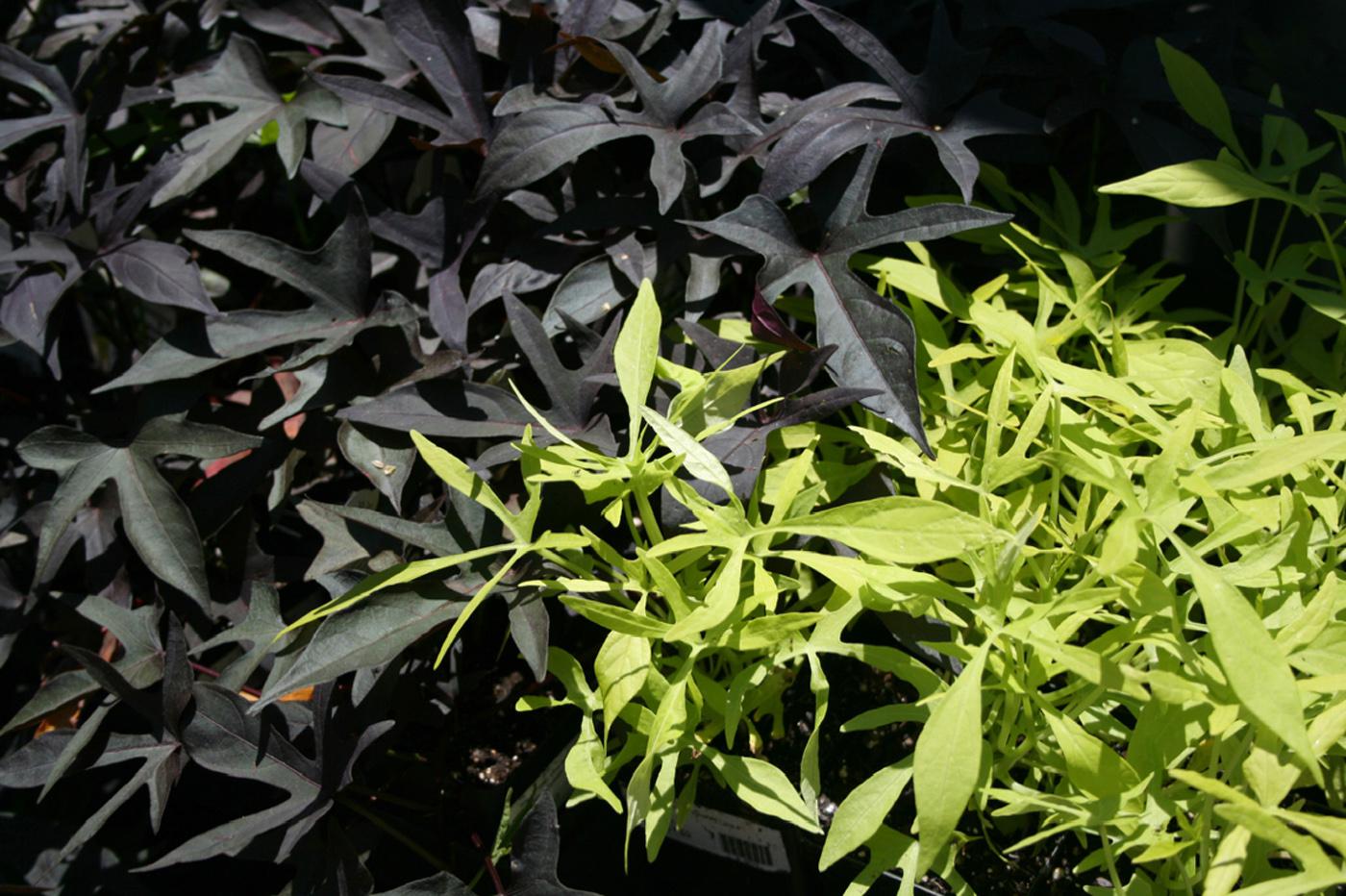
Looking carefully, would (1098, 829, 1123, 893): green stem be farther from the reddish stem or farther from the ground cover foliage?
the reddish stem

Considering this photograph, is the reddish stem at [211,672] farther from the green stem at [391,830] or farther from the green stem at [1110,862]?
the green stem at [1110,862]

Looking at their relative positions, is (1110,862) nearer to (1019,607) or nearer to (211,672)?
(1019,607)

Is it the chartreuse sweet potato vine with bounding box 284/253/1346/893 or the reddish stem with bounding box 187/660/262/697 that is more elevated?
the chartreuse sweet potato vine with bounding box 284/253/1346/893

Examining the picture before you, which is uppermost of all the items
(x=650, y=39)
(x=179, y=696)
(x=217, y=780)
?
(x=650, y=39)

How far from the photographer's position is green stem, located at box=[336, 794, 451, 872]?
843mm

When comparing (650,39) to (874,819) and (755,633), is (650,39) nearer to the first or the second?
(755,633)

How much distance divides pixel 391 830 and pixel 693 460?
1.49ft

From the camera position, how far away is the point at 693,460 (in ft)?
1.99

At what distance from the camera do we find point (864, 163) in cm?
81

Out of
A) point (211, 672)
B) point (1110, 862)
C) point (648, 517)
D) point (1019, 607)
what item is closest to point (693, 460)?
point (648, 517)

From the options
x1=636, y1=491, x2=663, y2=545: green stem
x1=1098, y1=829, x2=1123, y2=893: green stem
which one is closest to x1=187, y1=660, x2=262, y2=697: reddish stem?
x1=636, y1=491, x2=663, y2=545: green stem

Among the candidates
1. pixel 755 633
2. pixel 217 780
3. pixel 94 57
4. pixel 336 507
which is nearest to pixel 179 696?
pixel 336 507

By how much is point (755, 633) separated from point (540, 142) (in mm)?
449

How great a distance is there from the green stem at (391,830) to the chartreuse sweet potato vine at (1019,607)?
214 mm
